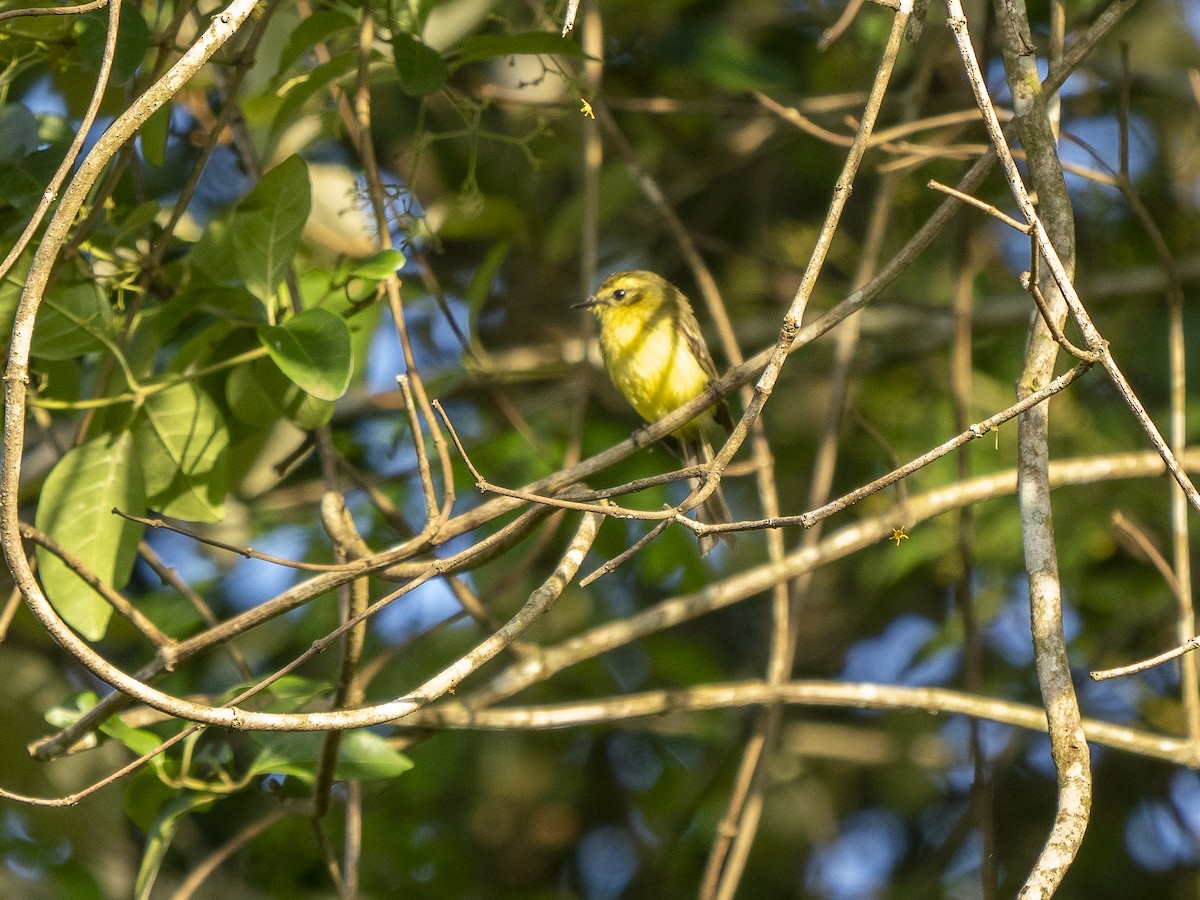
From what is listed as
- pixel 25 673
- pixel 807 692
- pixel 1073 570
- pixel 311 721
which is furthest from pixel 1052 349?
pixel 25 673

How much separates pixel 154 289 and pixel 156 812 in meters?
1.22

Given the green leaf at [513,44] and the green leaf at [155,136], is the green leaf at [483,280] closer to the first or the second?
the green leaf at [513,44]

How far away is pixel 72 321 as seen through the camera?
2.60m

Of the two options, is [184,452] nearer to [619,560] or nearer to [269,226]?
[269,226]

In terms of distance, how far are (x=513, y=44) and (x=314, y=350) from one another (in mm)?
873

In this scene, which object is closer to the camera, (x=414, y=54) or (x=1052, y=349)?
(x=1052, y=349)

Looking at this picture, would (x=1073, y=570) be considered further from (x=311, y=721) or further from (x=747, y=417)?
(x=311, y=721)

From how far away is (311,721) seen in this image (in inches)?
74.4

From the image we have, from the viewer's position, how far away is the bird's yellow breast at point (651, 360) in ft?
15.6

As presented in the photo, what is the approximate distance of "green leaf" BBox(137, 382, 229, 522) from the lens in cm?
Answer: 275

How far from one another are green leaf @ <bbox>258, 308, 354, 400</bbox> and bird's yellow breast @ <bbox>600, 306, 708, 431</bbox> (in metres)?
2.37

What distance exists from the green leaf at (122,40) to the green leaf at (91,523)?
0.75m

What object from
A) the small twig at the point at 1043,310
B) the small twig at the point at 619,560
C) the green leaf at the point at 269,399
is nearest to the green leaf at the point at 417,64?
the green leaf at the point at 269,399

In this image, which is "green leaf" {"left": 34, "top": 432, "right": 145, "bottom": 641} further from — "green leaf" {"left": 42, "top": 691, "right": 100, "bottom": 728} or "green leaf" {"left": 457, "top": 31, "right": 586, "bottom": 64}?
"green leaf" {"left": 457, "top": 31, "right": 586, "bottom": 64}
